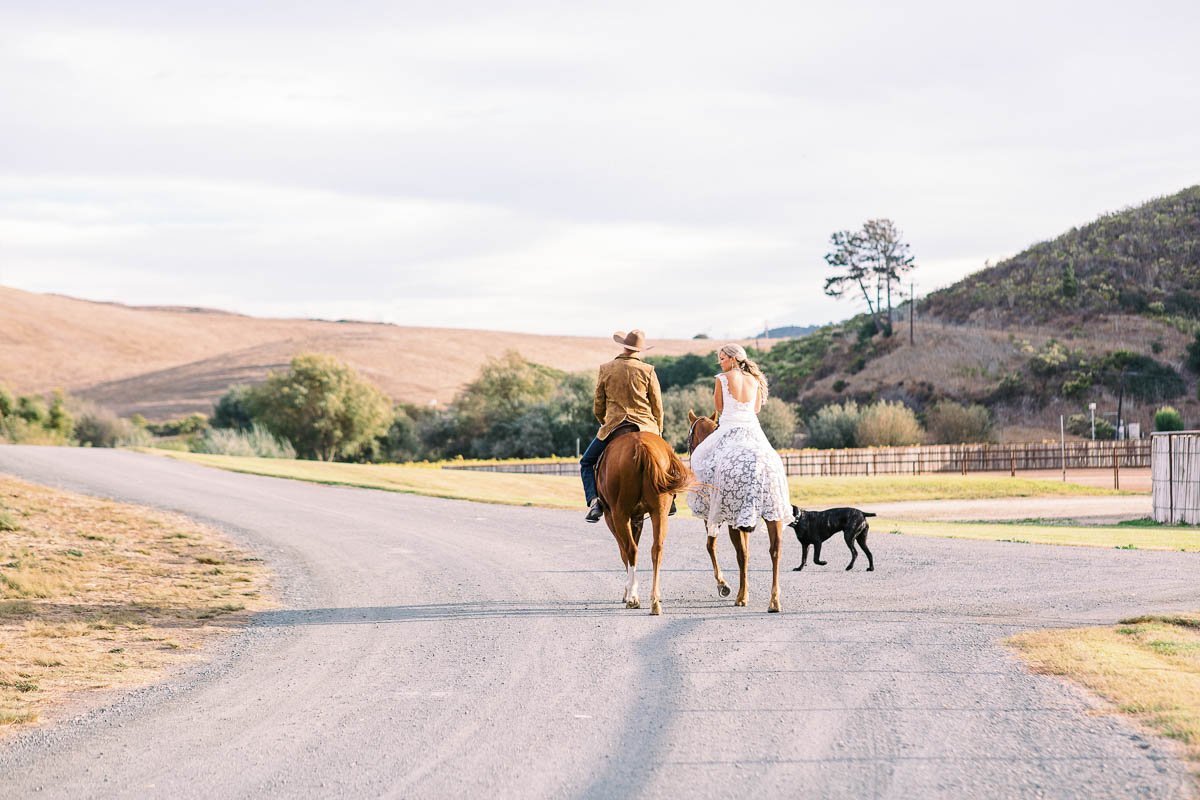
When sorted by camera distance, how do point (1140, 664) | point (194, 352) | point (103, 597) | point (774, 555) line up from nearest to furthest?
point (1140, 664) → point (774, 555) → point (103, 597) → point (194, 352)

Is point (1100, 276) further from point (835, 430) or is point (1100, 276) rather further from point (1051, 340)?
point (835, 430)

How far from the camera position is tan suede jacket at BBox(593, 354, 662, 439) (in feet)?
42.5

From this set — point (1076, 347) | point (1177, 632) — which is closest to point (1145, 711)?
point (1177, 632)

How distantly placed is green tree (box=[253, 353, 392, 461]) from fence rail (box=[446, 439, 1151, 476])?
1969 cm

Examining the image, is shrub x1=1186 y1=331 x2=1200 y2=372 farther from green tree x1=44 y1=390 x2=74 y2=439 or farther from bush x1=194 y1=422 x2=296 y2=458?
A: green tree x1=44 y1=390 x2=74 y2=439

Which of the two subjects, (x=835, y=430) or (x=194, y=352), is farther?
(x=194, y=352)

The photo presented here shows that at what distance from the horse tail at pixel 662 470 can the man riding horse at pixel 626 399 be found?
14.9 inches

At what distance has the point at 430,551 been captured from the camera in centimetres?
1886

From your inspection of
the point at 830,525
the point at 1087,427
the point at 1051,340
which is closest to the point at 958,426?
the point at 1087,427

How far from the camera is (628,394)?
13.0 m

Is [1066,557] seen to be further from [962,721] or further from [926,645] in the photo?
[962,721]

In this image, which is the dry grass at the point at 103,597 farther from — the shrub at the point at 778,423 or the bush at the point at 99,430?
the bush at the point at 99,430

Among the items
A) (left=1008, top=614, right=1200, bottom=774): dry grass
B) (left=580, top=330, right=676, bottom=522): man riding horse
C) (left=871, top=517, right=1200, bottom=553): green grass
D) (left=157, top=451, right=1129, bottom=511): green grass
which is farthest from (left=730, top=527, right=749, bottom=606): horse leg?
(left=157, top=451, right=1129, bottom=511): green grass

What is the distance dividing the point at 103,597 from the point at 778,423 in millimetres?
53390
